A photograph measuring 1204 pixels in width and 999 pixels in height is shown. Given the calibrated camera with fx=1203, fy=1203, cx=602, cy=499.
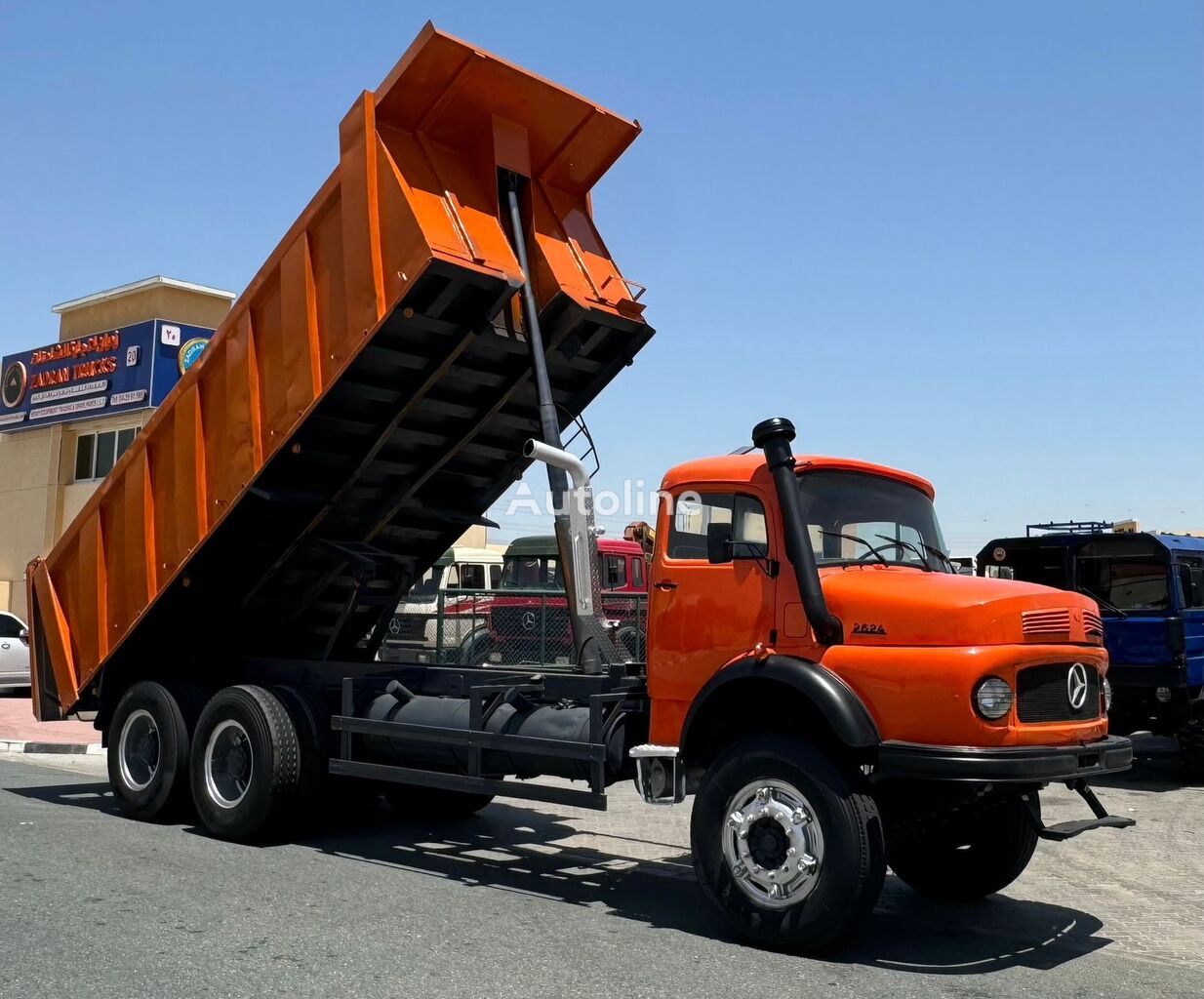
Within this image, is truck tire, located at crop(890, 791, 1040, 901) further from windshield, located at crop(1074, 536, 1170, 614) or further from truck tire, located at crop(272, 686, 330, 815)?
windshield, located at crop(1074, 536, 1170, 614)

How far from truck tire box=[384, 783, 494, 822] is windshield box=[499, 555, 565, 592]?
8278 mm

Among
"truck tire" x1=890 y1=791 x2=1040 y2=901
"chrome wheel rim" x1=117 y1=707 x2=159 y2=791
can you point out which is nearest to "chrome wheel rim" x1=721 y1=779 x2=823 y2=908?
"truck tire" x1=890 y1=791 x2=1040 y2=901

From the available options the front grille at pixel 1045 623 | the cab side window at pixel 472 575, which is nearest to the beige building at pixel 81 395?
the cab side window at pixel 472 575

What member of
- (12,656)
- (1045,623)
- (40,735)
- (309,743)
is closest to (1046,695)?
(1045,623)

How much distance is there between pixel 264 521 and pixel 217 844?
237 cm

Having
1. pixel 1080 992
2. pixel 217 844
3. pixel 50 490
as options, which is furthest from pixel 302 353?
pixel 50 490

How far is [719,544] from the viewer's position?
6672mm

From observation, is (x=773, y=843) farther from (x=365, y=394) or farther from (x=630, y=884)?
(x=365, y=394)

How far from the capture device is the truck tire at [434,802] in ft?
31.7

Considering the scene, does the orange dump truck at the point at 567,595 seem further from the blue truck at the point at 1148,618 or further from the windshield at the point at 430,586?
the blue truck at the point at 1148,618

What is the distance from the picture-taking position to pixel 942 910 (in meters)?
7.10

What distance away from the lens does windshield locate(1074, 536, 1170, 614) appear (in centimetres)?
1275

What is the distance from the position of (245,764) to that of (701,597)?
3.97 meters

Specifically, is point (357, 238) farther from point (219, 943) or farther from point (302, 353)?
point (219, 943)
